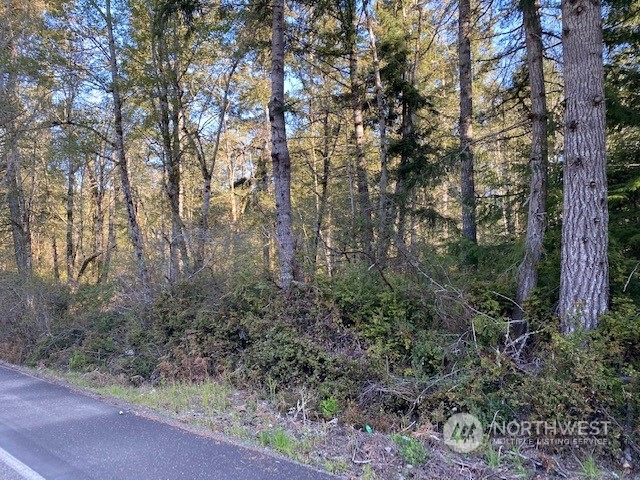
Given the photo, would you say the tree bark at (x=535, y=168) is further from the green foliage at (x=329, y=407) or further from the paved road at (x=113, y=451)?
the paved road at (x=113, y=451)

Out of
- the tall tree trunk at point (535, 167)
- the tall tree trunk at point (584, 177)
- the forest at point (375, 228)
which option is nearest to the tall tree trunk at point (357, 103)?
the forest at point (375, 228)

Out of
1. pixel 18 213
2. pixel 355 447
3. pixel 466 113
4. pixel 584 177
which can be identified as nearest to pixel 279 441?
pixel 355 447

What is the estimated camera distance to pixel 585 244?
17.3 ft

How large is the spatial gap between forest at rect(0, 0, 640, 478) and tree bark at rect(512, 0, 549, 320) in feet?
0.13

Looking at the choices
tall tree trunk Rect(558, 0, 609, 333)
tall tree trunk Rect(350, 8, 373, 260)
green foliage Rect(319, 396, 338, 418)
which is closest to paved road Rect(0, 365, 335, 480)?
green foliage Rect(319, 396, 338, 418)

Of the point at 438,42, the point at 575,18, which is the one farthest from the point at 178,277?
the point at 438,42

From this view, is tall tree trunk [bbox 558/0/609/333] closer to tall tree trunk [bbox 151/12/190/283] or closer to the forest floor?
the forest floor

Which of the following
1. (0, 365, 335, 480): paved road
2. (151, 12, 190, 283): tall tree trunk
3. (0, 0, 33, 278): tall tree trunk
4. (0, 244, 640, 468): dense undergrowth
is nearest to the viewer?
(0, 365, 335, 480): paved road

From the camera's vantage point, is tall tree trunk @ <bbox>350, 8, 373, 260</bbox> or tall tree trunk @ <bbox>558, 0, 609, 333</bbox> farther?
tall tree trunk @ <bbox>350, 8, 373, 260</bbox>

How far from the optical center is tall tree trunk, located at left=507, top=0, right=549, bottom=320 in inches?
245

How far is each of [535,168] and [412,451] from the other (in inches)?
191

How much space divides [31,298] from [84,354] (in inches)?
155

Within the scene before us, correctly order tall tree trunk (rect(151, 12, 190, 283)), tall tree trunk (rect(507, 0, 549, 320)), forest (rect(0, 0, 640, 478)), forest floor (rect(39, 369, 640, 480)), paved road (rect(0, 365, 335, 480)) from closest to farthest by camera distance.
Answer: paved road (rect(0, 365, 335, 480))
forest floor (rect(39, 369, 640, 480))
forest (rect(0, 0, 640, 478))
tall tree trunk (rect(507, 0, 549, 320))
tall tree trunk (rect(151, 12, 190, 283))

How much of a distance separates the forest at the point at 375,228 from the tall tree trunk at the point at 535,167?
4cm
